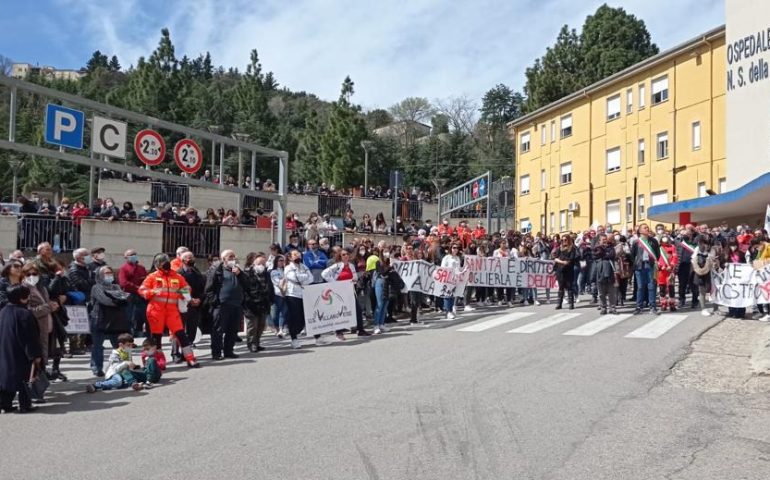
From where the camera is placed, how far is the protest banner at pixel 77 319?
13.8 metres

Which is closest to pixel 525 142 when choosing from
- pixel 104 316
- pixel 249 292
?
pixel 249 292

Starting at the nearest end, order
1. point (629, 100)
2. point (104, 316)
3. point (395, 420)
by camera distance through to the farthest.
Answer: point (395, 420)
point (104, 316)
point (629, 100)

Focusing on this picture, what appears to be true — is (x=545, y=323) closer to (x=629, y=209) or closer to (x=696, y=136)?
(x=696, y=136)

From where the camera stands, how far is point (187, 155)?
65.1 ft

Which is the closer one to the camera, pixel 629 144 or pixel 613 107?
pixel 629 144

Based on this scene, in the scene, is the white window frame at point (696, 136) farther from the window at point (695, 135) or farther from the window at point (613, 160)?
the window at point (613, 160)

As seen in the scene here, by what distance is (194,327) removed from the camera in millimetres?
14320

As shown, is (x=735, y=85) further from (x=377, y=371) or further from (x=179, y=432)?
(x=179, y=432)

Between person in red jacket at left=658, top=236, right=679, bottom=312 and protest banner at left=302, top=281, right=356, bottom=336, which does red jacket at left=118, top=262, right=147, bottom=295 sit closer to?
protest banner at left=302, top=281, right=356, bottom=336

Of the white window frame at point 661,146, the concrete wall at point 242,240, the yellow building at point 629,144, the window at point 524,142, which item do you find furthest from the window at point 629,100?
the concrete wall at point 242,240

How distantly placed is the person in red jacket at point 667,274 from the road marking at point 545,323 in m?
2.38

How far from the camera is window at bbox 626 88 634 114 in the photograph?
149ft

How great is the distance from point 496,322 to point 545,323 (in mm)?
1178

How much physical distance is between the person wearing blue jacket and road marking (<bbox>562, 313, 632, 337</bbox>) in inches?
218
